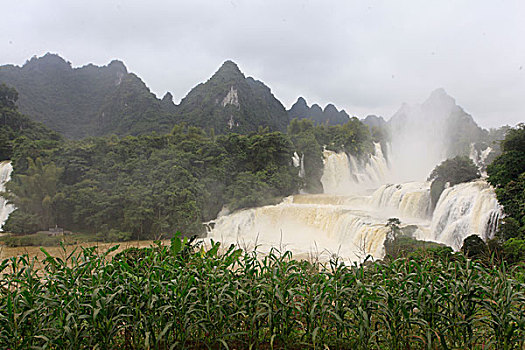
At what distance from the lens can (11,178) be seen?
628 inches

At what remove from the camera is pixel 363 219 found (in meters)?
10.5

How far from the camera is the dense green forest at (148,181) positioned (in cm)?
1388

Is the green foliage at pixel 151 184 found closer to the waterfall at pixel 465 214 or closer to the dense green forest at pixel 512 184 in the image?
the waterfall at pixel 465 214

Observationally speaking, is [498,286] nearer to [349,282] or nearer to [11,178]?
[349,282]

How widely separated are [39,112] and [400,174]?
38.6 m

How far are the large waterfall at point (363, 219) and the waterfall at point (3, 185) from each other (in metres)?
9.81

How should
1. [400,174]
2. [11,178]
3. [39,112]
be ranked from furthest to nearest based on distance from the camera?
[39,112], [400,174], [11,178]

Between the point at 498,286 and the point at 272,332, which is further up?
the point at 498,286

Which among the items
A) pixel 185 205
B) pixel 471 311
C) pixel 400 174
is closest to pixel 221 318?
pixel 471 311

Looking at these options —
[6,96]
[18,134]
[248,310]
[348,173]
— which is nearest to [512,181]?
[248,310]

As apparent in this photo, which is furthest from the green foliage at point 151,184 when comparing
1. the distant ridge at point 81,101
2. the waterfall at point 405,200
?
the distant ridge at point 81,101

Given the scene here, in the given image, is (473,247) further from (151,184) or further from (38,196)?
(38,196)

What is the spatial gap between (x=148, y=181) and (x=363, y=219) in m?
9.66

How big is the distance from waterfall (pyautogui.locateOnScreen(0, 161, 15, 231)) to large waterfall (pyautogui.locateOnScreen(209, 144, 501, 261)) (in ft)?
32.2
